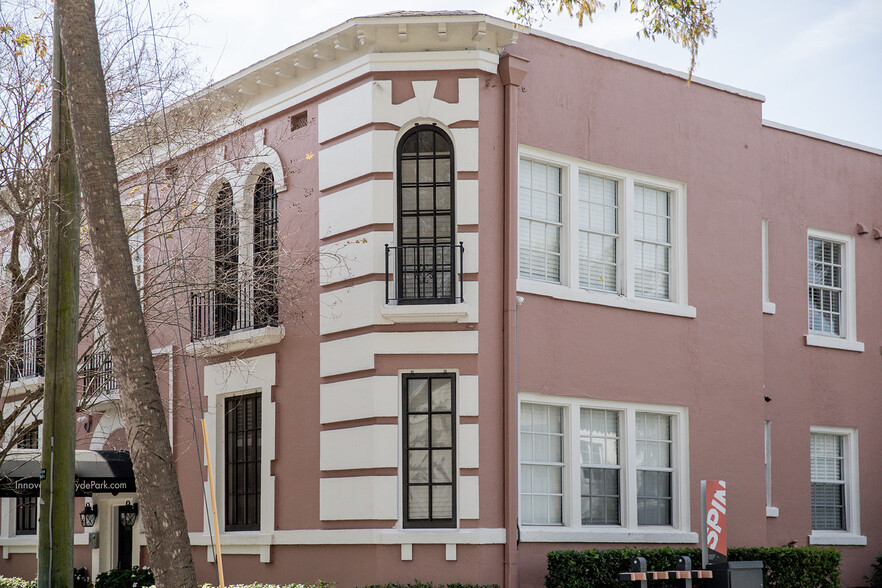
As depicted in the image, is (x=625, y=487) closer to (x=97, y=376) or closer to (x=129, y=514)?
(x=97, y=376)

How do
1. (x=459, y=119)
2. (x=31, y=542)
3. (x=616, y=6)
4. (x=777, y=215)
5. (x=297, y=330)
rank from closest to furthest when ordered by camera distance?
(x=616, y=6), (x=459, y=119), (x=297, y=330), (x=777, y=215), (x=31, y=542)

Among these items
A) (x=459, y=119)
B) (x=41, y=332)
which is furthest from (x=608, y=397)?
(x=41, y=332)

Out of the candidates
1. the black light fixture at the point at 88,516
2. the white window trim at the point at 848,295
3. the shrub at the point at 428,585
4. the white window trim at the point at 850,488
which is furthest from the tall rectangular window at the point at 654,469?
the black light fixture at the point at 88,516

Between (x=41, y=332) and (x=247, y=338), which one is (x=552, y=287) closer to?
(x=247, y=338)

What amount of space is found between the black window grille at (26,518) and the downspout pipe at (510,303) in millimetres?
12279

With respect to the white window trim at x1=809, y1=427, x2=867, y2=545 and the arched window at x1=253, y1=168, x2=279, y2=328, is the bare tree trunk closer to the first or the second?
the arched window at x1=253, y1=168, x2=279, y2=328

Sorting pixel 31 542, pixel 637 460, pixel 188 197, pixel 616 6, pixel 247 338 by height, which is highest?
pixel 616 6

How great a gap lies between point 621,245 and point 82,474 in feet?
29.7

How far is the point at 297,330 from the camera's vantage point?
17266 mm

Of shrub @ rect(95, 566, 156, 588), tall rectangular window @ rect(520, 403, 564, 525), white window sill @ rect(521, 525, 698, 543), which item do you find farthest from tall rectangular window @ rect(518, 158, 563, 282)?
shrub @ rect(95, 566, 156, 588)

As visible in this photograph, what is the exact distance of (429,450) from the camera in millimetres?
15781

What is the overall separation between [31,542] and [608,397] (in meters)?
12.6

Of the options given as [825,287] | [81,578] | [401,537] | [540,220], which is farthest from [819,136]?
[81,578]

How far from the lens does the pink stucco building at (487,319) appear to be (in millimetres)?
15828
